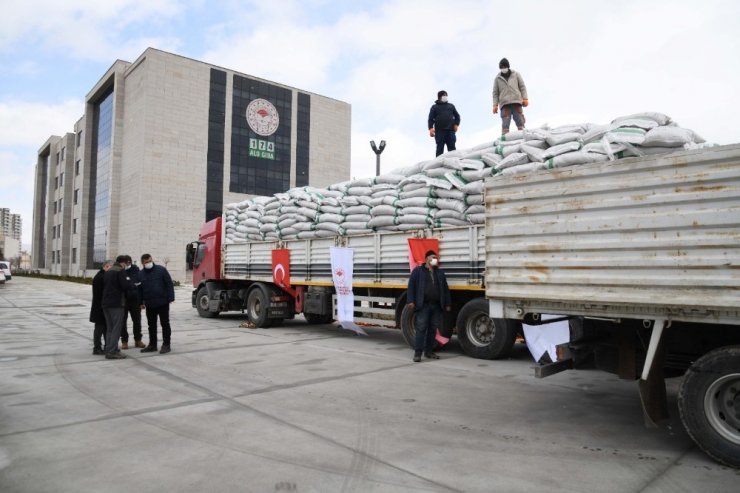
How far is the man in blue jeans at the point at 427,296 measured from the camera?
7.61 meters

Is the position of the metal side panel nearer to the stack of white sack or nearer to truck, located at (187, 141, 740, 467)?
truck, located at (187, 141, 740, 467)

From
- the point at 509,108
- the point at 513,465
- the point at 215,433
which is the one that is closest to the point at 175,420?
the point at 215,433

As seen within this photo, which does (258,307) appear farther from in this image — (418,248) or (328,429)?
(328,429)

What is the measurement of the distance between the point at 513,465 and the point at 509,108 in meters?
7.31

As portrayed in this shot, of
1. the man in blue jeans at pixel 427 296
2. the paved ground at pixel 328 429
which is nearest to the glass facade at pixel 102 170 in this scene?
the paved ground at pixel 328 429

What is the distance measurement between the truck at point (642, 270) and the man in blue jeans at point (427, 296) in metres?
2.82

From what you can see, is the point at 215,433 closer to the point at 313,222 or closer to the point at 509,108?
the point at 313,222

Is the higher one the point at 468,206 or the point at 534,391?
the point at 468,206

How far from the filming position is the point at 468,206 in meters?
7.79

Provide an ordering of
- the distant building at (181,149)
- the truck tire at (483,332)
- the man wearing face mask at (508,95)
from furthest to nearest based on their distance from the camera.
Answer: the distant building at (181,149), the man wearing face mask at (508,95), the truck tire at (483,332)

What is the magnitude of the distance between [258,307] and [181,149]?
36259mm

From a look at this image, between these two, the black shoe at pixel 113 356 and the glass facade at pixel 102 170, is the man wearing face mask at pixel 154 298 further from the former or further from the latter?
the glass facade at pixel 102 170

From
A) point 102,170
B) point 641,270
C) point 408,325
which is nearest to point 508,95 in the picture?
point 408,325

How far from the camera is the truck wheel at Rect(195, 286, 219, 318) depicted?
14.2 metres
